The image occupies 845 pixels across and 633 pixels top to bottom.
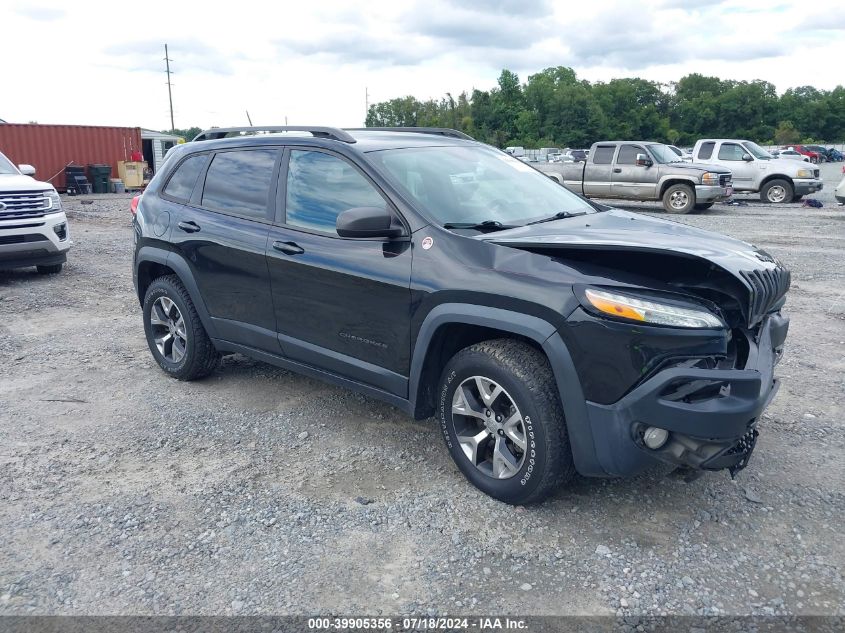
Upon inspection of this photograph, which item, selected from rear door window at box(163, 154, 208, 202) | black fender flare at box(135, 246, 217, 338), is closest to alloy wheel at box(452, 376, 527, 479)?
black fender flare at box(135, 246, 217, 338)

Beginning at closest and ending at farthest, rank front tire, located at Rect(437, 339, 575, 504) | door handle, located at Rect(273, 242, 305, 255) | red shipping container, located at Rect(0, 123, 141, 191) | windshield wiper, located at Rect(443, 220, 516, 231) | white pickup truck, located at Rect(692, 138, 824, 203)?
1. front tire, located at Rect(437, 339, 575, 504)
2. windshield wiper, located at Rect(443, 220, 516, 231)
3. door handle, located at Rect(273, 242, 305, 255)
4. white pickup truck, located at Rect(692, 138, 824, 203)
5. red shipping container, located at Rect(0, 123, 141, 191)

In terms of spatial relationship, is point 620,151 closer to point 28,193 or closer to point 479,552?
point 28,193

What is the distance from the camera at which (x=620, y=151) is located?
59.6 feet

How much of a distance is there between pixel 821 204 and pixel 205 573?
20450 mm

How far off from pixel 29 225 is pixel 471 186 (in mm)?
7273

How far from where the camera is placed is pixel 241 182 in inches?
189

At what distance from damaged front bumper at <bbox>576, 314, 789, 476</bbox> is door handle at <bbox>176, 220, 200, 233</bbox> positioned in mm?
3105

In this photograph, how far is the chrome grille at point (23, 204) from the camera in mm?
8930

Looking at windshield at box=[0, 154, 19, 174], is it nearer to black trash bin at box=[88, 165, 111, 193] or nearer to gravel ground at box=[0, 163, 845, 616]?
gravel ground at box=[0, 163, 845, 616]

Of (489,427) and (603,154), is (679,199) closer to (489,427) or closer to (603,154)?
(603,154)

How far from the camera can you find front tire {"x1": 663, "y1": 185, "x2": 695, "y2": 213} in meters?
17.4

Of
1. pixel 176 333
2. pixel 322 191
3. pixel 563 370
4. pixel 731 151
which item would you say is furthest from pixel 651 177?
pixel 563 370

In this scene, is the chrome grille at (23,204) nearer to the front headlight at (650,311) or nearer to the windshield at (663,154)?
the front headlight at (650,311)

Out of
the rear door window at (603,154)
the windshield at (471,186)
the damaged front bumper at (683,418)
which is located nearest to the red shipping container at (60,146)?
the rear door window at (603,154)
